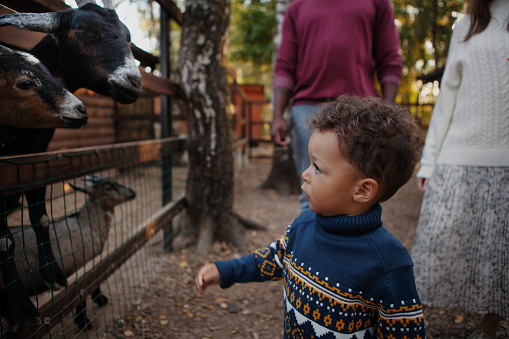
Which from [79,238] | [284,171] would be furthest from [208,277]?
[284,171]

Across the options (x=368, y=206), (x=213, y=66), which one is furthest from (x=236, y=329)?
(x=213, y=66)

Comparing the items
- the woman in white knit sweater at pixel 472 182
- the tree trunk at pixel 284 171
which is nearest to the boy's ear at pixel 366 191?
the woman in white knit sweater at pixel 472 182

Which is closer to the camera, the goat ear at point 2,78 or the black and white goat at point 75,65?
the goat ear at point 2,78

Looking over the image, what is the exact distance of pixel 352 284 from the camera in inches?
44.6

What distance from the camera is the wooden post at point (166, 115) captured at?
3.25 m

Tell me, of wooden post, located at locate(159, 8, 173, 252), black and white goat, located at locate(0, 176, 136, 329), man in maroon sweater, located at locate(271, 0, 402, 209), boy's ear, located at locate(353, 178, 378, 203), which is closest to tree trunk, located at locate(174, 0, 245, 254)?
wooden post, located at locate(159, 8, 173, 252)

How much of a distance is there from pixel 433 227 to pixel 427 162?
377 millimetres

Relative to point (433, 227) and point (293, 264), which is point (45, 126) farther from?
point (433, 227)

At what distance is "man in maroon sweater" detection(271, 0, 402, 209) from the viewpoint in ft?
7.34

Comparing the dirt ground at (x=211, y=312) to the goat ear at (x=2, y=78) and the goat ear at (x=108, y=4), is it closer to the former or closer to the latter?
the goat ear at (x=2, y=78)

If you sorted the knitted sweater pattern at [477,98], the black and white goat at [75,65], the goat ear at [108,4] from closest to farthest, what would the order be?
the black and white goat at [75,65]
the goat ear at [108,4]
the knitted sweater pattern at [477,98]

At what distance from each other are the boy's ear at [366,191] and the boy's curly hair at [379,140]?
0.9 inches

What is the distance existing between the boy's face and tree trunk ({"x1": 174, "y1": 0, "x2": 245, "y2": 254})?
93.2 inches

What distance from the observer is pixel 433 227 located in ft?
6.29
